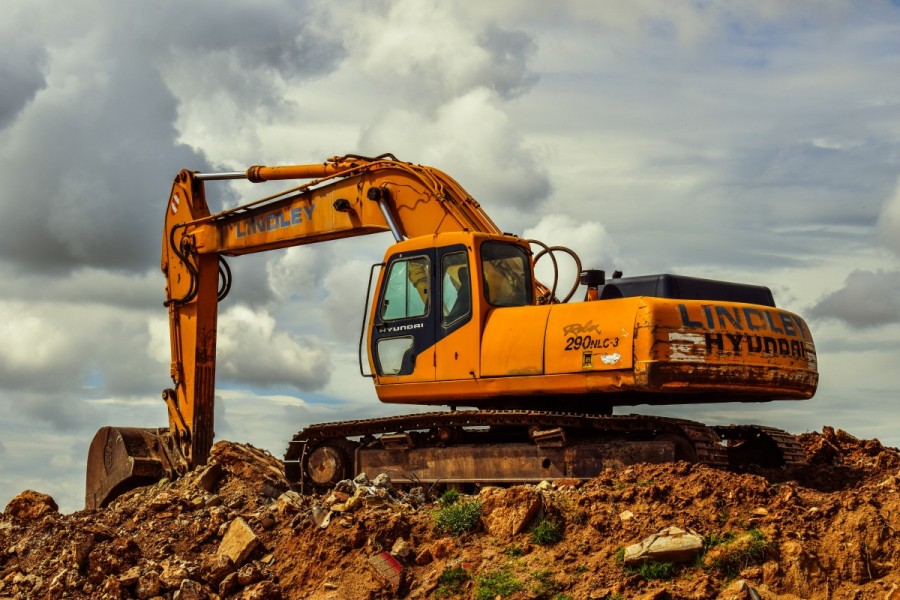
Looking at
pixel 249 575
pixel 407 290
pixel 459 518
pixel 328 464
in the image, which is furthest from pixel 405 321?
pixel 249 575

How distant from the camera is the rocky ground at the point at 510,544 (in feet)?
32.5

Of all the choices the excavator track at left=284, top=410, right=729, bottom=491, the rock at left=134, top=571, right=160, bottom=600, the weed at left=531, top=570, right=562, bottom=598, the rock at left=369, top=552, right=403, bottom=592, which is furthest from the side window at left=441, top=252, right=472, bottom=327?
the rock at left=134, top=571, right=160, bottom=600

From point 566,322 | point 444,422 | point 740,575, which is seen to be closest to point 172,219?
point 444,422

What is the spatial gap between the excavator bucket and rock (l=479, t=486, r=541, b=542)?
24.5ft

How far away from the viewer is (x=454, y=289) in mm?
13320

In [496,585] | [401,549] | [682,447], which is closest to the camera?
[496,585]

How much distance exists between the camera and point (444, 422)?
43.7ft

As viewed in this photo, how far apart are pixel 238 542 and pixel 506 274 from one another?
4.35 m

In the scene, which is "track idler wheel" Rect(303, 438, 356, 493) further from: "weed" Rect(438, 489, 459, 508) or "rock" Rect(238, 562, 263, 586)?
"rock" Rect(238, 562, 263, 586)

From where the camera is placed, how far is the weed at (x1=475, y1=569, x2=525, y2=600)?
9992 mm

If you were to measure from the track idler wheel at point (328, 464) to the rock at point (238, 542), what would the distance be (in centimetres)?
227

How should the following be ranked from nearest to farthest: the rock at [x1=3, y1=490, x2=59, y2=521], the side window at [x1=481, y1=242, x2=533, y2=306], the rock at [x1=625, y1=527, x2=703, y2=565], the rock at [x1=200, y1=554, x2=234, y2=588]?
the rock at [x1=625, y1=527, x2=703, y2=565], the rock at [x1=200, y1=554, x2=234, y2=588], the side window at [x1=481, y1=242, x2=533, y2=306], the rock at [x1=3, y1=490, x2=59, y2=521]

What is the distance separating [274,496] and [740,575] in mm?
6872

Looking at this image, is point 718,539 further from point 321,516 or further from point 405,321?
point 405,321
